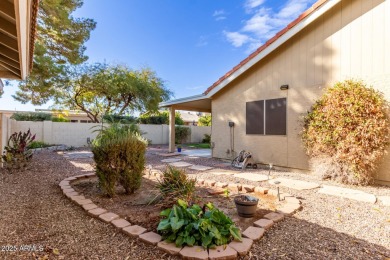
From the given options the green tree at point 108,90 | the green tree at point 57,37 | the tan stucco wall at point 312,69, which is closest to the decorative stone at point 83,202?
the tan stucco wall at point 312,69

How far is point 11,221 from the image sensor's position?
334 centimetres

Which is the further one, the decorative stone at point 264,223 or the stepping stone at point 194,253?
the decorative stone at point 264,223

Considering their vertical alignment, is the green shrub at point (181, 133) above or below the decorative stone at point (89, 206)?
above

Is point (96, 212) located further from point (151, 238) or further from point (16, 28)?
point (16, 28)

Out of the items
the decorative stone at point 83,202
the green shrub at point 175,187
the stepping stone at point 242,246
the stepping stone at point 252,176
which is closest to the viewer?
the stepping stone at point 242,246

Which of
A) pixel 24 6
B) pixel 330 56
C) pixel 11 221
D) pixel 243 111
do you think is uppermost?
pixel 330 56

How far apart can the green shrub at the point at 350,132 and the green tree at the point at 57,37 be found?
1232 centimetres

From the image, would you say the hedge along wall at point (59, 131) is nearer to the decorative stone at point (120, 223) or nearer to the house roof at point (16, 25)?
the house roof at point (16, 25)

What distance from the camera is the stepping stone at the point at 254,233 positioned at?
282cm

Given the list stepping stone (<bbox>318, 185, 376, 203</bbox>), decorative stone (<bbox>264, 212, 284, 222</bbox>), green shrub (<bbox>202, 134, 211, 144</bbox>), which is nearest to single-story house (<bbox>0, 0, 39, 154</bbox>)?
decorative stone (<bbox>264, 212, 284, 222</bbox>)

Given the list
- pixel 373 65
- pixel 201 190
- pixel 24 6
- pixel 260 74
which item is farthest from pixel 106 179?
pixel 373 65

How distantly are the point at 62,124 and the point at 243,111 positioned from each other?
1269 centimetres

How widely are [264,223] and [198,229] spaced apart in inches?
44.0

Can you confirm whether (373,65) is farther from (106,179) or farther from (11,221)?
(11,221)
